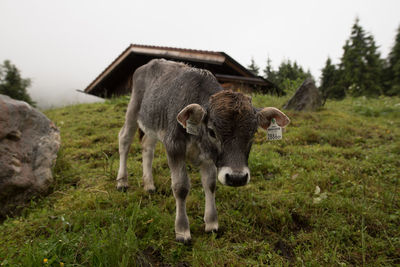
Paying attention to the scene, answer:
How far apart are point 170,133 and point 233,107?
913mm

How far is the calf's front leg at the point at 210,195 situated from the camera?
286cm

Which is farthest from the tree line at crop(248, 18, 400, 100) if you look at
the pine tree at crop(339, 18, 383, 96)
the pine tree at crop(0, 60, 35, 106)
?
the pine tree at crop(0, 60, 35, 106)

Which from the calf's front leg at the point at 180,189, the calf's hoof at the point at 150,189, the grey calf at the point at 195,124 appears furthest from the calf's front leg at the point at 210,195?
the calf's hoof at the point at 150,189

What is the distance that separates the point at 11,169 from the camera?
332cm

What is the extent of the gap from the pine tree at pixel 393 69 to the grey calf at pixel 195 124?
1386 inches

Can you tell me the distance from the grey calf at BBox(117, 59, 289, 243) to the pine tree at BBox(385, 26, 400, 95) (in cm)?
3521

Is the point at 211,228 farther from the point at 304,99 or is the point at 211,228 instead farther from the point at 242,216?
the point at 304,99

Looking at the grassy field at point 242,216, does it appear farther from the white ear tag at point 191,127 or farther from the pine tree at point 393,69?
the pine tree at point 393,69

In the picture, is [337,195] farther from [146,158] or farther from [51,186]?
[51,186]

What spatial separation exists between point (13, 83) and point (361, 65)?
39.8 meters

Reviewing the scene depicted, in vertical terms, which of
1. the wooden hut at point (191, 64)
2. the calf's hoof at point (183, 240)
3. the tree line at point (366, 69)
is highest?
the tree line at point (366, 69)

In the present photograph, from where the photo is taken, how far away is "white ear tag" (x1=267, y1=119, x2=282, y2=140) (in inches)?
102

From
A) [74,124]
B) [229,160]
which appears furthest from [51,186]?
[74,124]

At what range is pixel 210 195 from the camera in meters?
3.01
